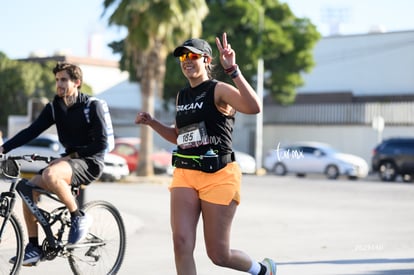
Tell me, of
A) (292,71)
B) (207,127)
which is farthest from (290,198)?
(292,71)

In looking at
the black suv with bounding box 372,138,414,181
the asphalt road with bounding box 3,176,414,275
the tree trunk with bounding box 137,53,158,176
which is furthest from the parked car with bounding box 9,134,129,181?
the black suv with bounding box 372,138,414,181

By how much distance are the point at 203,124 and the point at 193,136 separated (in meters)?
0.12

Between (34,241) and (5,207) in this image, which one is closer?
(5,207)

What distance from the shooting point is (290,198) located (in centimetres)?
2108

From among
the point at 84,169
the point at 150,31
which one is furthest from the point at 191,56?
the point at 150,31

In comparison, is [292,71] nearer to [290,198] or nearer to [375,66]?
[375,66]

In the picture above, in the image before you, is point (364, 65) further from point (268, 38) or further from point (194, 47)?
point (194, 47)

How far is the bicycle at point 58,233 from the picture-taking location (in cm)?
661

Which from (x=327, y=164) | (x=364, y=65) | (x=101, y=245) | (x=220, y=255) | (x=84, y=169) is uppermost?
(x=364, y=65)

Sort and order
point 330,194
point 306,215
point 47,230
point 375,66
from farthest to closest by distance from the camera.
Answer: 1. point 375,66
2. point 330,194
3. point 306,215
4. point 47,230

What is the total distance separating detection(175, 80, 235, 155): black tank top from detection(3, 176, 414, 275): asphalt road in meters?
2.62

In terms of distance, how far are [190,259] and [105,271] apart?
1820 mm

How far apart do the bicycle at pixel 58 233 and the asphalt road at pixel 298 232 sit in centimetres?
84

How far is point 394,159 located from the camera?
3281 centimetres
